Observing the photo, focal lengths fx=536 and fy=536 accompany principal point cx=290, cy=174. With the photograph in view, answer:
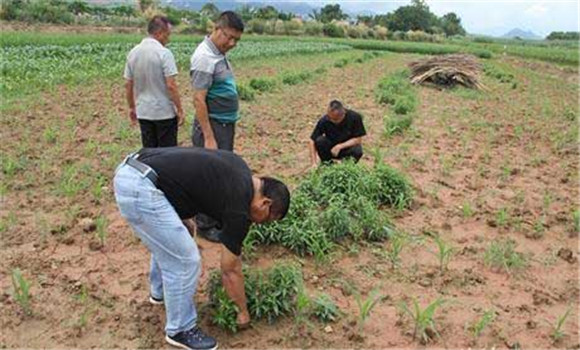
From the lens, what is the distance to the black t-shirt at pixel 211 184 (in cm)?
277

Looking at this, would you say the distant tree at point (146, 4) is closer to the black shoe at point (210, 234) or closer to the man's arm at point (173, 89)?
the man's arm at point (173, 89)

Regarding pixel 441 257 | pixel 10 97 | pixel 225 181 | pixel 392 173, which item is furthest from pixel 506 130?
pixel 10 97

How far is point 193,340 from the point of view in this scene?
307 cm

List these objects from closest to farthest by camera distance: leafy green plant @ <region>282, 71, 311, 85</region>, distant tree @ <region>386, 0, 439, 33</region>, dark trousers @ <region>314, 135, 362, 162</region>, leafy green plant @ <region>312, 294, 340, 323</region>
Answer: leafy green plant @ <region>312, 294, 340, 323</region> < dark trousers @ <region>314, 135, 362, 162</region> < leafy green plant @ <region>282, 71, 311, 85</region> < distant tree @ <region>386, 0, 439, 33</region>

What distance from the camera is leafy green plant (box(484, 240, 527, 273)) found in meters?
4.28

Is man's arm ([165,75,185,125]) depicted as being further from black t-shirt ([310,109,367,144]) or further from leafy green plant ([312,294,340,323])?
leafy green plant ([312,294,340,323])

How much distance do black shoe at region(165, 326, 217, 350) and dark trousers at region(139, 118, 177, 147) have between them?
2.12 m

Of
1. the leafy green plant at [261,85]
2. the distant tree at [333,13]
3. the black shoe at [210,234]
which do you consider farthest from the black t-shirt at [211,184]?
the distant tree at [333,13]

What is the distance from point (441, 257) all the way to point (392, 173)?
1.55 metres

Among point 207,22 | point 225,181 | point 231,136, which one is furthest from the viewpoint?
point 207,22

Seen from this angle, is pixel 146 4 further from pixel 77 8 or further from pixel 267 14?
pixel 267 14

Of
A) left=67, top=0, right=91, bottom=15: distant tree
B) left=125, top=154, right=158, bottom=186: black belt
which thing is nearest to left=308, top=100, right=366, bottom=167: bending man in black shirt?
left=125, top=154, right=158, bottom=186: black belt

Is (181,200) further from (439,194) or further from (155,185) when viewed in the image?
(439,194)

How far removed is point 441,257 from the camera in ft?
13.5
